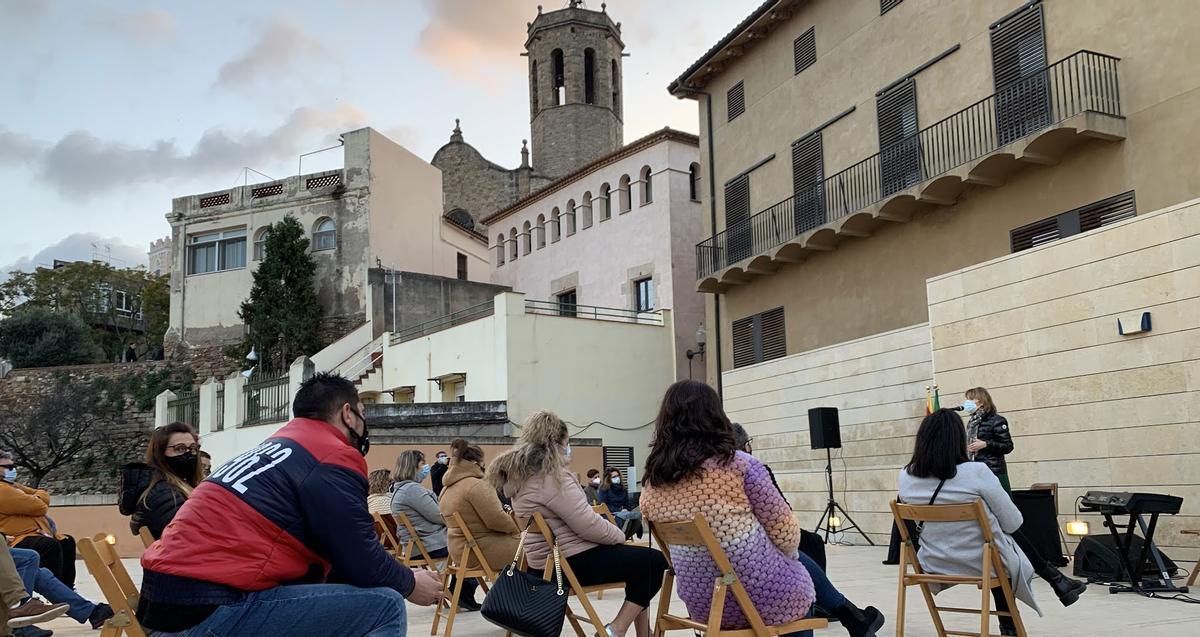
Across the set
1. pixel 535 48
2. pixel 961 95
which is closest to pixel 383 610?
pixel 961 95

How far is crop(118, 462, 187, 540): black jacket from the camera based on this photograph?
5.45 m

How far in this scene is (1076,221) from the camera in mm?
13602

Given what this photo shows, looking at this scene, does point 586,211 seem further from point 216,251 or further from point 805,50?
point 216,251

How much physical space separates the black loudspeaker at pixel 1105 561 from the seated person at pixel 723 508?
5.43 meters

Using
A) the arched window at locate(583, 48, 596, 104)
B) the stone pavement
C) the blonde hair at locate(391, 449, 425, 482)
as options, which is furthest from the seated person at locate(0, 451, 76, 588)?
the arched window at locate(583, 48, 596, 104)

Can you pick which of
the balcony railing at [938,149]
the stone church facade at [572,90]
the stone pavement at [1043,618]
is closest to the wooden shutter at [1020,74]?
the balcony railing at [938,149]

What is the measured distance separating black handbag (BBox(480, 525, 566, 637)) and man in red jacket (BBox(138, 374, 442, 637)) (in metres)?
1.63

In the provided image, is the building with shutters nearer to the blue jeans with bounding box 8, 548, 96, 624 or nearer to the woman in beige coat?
the woman in beige coat

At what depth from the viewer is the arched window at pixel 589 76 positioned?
162ft

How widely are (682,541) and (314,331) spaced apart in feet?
97.9

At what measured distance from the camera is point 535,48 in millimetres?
50625

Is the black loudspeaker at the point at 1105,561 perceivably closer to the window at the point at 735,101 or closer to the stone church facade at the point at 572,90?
the window at the point at 735,101

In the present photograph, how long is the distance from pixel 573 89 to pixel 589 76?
1.38m

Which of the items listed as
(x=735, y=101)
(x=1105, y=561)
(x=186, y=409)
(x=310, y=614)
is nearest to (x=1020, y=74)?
(x=735, y=101)
